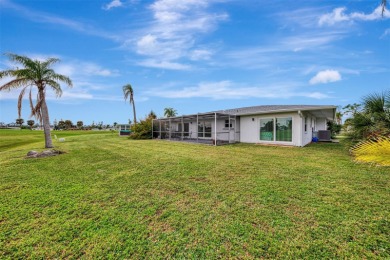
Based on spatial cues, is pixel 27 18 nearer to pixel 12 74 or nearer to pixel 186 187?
pixel 12 74

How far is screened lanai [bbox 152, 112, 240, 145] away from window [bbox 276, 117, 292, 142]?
3.41m

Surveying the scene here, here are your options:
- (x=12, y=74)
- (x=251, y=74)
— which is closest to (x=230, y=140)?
(x=251, y=74)

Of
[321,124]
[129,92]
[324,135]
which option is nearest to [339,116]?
[321,124]

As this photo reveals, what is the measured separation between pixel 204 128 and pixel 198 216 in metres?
15.0

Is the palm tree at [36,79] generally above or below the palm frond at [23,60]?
below

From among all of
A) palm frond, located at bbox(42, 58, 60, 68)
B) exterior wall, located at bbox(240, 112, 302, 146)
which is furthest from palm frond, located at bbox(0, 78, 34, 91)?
exterior wall, located at bbox(240, 112, 302, 146)

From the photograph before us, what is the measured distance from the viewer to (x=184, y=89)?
26.2 metres

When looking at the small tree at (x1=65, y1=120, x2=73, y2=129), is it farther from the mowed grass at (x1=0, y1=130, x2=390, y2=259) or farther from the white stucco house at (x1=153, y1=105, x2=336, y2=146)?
the mowed grass at (x1=0, y1=130, x2=390, y2=259)

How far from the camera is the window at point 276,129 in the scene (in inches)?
481

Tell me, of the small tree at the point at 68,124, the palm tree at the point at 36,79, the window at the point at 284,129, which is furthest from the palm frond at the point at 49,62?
the small tree at the point at 68,124

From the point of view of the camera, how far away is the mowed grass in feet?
7.04

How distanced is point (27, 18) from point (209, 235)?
16.8m

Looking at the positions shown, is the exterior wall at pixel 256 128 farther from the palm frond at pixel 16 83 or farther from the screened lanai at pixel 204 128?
the palm frond at pixel 16 83

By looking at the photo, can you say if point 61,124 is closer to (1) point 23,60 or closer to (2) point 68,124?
(2) point 68,124
